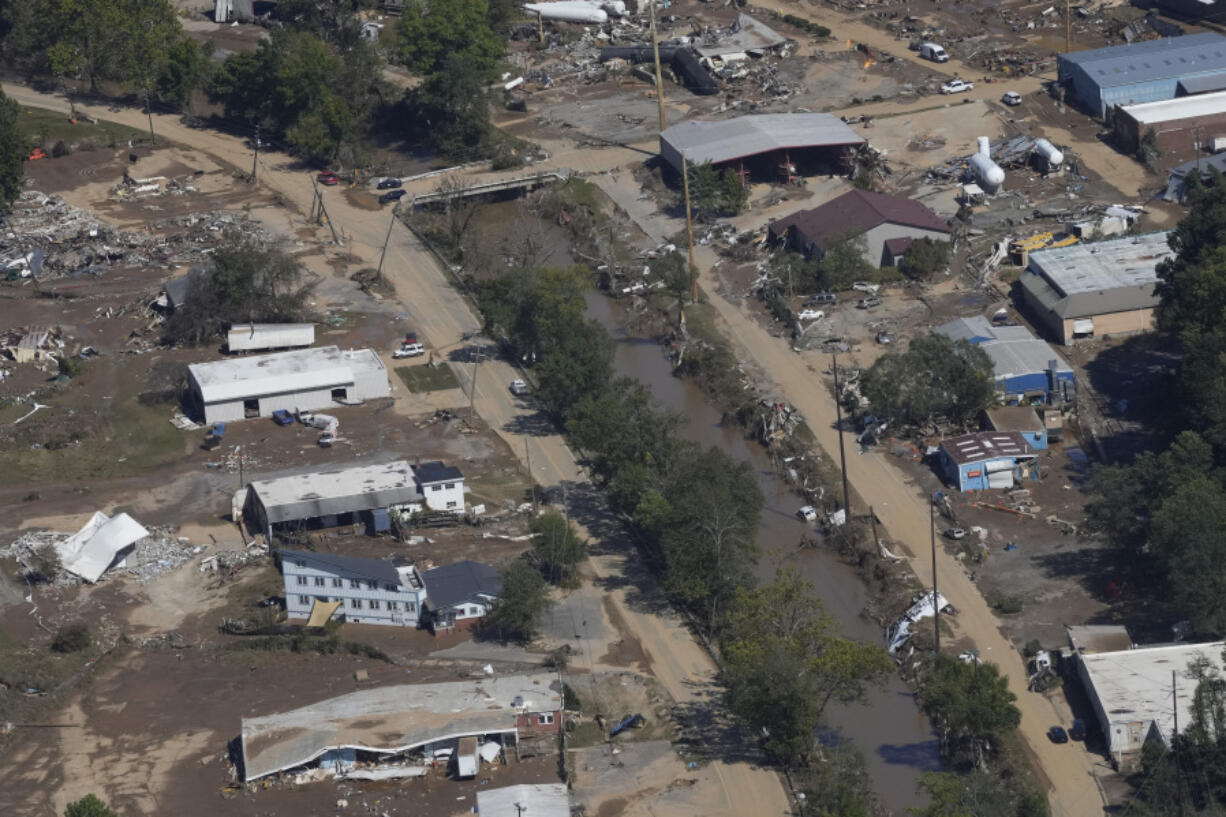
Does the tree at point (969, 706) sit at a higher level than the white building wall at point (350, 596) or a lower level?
higher

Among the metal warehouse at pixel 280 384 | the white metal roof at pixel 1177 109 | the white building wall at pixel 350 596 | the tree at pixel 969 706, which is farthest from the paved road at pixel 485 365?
the white metal roof at pixel 1177 109

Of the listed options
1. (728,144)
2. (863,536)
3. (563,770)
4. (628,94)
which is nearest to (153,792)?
(563,770)

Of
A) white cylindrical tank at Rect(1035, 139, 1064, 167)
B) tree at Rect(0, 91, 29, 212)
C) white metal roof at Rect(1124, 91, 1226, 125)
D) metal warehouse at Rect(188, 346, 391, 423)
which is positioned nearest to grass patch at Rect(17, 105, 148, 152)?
tree at Rect(0, 91, 29, 212)

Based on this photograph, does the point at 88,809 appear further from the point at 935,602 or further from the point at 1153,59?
the point at 1153,59

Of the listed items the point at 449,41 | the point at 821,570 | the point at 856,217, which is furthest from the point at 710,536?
the point at 449,41

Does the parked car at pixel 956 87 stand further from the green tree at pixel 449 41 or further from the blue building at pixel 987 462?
the blue building at pixel 987 462

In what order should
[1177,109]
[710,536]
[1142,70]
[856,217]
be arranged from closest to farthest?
[710,536]
[856,217]
[1177,109]
[1142,70]

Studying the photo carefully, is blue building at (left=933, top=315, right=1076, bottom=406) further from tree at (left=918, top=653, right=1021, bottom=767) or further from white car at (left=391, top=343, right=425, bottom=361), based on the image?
white car at (left=391, top=343, right=425, bottom=361)
